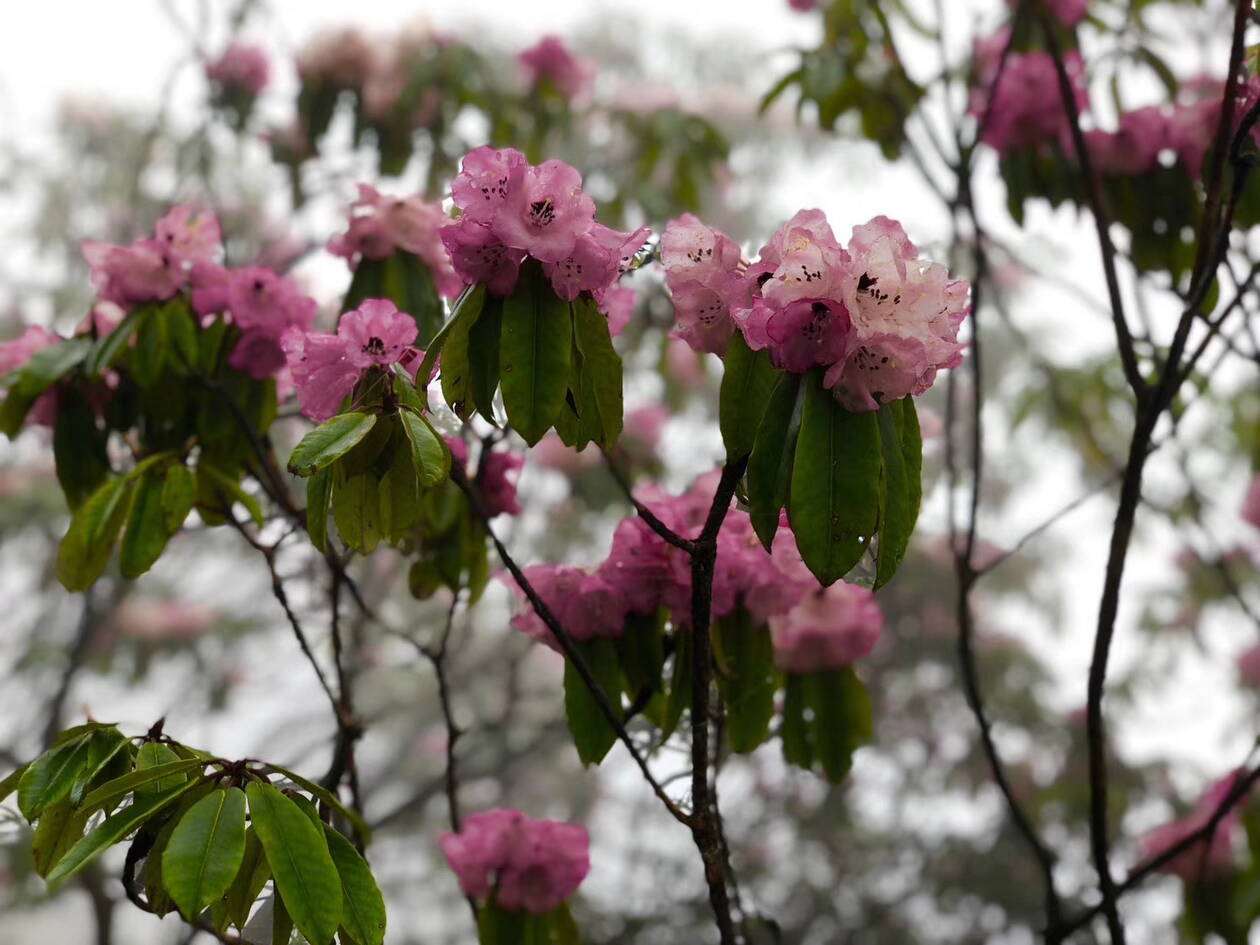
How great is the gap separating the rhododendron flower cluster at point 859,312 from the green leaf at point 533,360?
13cm

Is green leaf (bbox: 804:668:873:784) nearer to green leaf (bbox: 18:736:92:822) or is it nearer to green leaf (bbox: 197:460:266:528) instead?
green leaf (bbox: 197:460:266:528)

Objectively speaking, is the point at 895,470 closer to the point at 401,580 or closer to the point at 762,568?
the point at 762,568

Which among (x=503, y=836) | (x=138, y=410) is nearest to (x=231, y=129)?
(x=138, y=410)

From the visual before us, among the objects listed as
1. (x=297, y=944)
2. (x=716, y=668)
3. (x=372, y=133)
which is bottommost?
(x=297, y=944)

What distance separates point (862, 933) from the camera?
4270 mm

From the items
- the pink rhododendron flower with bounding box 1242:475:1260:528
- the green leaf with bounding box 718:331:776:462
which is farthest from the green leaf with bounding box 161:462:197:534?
Result: the pink rhododendron flower with bounding box 1242:475:1260:528

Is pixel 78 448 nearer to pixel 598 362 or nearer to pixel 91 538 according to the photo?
pixel 91 538

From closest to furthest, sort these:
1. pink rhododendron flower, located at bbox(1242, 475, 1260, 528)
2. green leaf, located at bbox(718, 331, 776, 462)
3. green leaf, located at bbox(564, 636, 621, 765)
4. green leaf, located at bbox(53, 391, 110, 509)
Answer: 1. green leaf, located at bbox(718, 331, 776, 462)
2. green leaf, located at bbox(564, 636, 621, 765)
3. green leaf, located at bbox(53, 391, 110, 509)
4. pink rhododendron flower, located at bbox(1242, 475, 1260, 528)

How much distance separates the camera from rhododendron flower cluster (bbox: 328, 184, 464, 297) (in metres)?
1.31

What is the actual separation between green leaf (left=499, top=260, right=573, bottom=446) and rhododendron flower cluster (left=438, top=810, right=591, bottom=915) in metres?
0.55

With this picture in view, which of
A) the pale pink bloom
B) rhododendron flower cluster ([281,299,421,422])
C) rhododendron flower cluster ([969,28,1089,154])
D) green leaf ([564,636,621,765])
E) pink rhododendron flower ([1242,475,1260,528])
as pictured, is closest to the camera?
rhododendron flower cluster ([281,299,421,422])

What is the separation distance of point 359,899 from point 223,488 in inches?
23.4

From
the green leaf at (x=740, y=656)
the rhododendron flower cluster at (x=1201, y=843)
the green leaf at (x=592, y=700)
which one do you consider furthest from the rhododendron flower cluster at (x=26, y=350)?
the rhododendron flower cluster at (x=1201, y=843)

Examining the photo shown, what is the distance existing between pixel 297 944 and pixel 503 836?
14.3 inches
